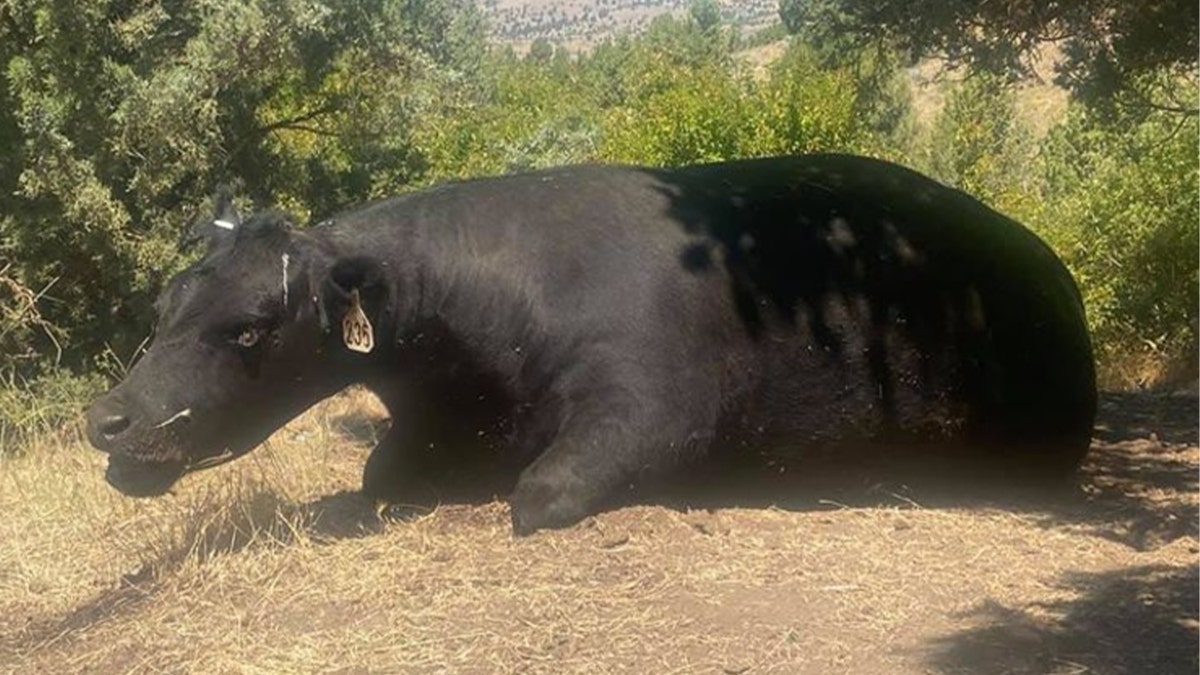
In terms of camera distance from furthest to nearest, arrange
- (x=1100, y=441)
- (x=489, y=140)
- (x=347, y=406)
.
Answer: (x=489, y=140)
(x=347, y=406)
(x=1100, y=441)

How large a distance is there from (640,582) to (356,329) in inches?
70.6

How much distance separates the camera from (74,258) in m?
12.2

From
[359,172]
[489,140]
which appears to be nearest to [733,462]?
[359,172]

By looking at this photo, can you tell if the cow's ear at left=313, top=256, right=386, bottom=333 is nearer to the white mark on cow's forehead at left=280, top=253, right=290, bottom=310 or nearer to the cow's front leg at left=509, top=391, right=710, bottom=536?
the white mark on cow's forehead at left=280, top=253, right=290, bottom=310

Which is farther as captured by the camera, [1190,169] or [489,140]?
[489,140]

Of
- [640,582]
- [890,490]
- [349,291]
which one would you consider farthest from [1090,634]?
[349,291]

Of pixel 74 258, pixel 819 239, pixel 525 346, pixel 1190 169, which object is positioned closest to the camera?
pixel 525 346

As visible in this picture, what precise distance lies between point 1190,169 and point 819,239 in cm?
1059

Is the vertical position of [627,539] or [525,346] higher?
[525,346]

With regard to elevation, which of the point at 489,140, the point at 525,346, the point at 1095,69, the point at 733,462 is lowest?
the point at 489,140

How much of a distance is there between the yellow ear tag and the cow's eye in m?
0.38

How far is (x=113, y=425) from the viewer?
18.8 feet

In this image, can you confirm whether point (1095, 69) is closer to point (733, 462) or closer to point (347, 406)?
point (733, 462)

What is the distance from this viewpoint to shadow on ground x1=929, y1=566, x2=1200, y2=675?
443cm
